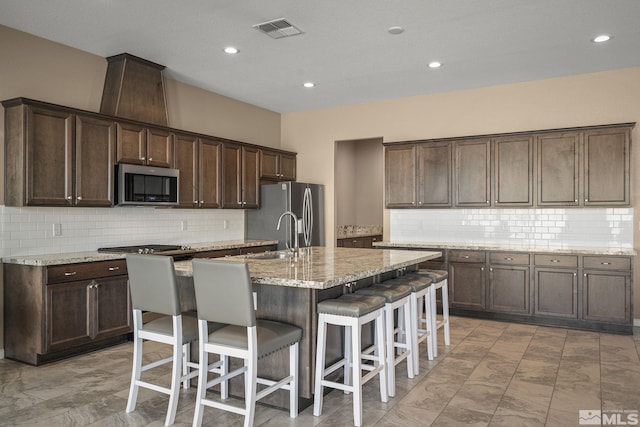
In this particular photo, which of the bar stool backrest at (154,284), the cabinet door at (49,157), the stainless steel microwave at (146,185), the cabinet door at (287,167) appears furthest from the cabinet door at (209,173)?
the bar stool backrest at (154,284)

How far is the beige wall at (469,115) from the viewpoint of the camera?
206 inches

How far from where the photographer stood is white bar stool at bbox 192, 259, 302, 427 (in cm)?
246

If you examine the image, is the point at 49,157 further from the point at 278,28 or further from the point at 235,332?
the point at 235,332

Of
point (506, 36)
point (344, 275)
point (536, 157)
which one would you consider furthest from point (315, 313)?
point (536, 157)

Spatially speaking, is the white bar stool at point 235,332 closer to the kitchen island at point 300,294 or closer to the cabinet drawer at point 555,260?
the kitchen island at point 300,294

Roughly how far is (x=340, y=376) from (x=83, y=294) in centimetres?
234

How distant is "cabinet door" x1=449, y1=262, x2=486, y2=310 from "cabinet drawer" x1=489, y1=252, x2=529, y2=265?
0.16 m

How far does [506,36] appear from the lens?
4199 millimetres

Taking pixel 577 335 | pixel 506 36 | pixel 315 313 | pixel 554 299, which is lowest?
pixel 577 335

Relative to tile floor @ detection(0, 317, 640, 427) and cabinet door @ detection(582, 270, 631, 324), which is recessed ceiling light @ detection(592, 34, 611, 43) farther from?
tile floor @ detection(0, 317, 640, 427)

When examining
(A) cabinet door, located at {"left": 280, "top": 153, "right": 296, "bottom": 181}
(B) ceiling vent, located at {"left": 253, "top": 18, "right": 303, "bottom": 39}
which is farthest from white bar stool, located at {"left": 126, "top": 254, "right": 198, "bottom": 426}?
(A) cabinet door, located at {"left": 280, "top": 153, "right": 296, "bottom": 181}

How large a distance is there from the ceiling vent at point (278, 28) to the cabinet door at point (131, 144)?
170cm

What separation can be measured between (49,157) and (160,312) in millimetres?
2117

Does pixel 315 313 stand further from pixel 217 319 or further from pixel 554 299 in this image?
pixel 554 299
